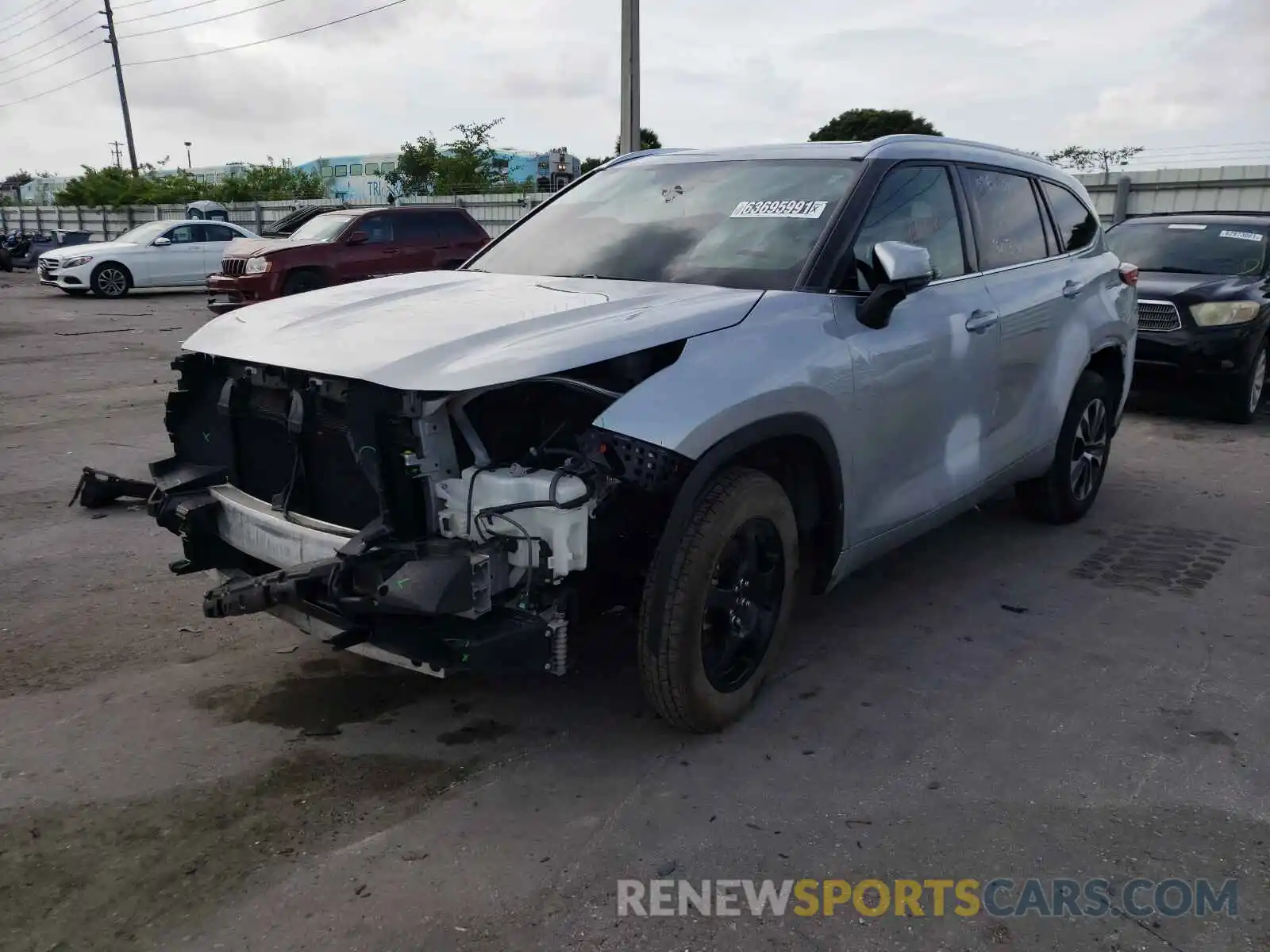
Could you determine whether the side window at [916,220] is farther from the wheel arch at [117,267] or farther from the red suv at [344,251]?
the wheel arch at [117,267]

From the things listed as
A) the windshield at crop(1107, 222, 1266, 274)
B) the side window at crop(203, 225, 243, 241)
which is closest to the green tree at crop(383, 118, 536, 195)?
the side window at crop(203, 225, 243, 241)

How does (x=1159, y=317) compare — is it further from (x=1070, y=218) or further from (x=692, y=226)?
(x=692, y=226)

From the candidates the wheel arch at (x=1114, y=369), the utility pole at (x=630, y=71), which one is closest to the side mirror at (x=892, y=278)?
the wheel arch at (x=1114, y=369)

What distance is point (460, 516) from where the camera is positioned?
296 cm

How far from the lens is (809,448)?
11.5ft

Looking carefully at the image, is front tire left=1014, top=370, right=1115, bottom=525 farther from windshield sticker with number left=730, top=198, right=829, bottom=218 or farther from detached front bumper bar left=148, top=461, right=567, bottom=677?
detached front bumper bar left=148, top=461, right=567, bottom=677

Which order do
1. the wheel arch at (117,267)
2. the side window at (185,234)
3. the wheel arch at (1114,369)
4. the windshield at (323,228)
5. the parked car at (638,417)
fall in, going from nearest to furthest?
1. the parked car at (638,417)
2. the wheel arch at (1114,369)
3. the windshield at (323,228)
4. the wheel arch at (117,267)
5. the side window at (185,234)

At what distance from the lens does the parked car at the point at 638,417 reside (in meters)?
2.91

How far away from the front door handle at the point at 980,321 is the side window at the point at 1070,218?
125 cm

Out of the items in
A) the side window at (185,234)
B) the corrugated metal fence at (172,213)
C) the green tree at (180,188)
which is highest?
the green tree at (180,188)

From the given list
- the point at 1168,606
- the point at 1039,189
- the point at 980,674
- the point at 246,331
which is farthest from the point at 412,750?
the point at 1039,189

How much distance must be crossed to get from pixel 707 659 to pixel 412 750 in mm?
1009

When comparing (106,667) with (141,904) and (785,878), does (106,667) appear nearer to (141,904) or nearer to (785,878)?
(141,904)

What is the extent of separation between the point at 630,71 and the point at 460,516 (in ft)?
42.1
